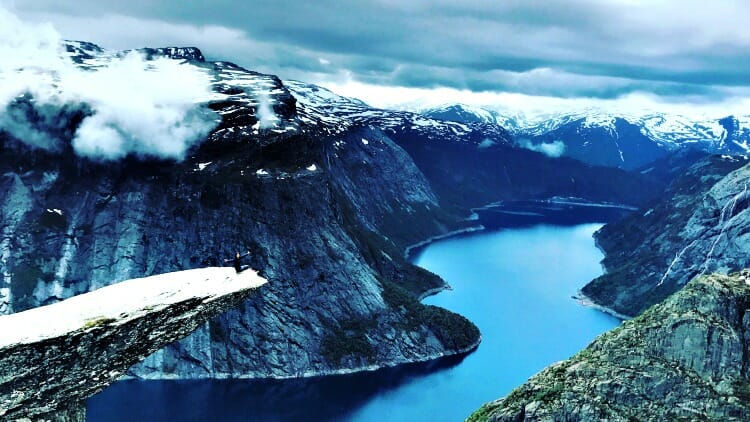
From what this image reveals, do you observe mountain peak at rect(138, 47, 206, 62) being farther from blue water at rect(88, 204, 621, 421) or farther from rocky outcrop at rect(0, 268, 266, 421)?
rocky outcrop at rect(0, 268, 266, 421)

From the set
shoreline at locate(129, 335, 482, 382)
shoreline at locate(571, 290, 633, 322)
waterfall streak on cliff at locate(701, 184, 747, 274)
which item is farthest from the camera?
shoreline at locate(571, 290, 633, 322)

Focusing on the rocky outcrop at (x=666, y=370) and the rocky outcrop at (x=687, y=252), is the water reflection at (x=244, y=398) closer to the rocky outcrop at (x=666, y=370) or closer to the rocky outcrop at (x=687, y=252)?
the rocky outcrop at (x=666, y=370)

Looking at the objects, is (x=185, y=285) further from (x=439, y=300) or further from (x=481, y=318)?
(x=439, y=300)

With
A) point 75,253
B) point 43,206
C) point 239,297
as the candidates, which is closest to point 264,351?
point 75,253

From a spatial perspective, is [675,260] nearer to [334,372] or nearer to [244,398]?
[334,372]

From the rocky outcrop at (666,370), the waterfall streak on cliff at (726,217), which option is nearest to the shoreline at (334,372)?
the waterfall streak on cliff at (726,217)

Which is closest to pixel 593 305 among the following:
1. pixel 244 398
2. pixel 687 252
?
pixel 687 252

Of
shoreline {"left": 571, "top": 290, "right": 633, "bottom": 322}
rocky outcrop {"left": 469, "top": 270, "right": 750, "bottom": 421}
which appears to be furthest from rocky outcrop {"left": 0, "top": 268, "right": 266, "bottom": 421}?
shoreline {"left": 571, "top": 290, "right": 633, "bottom": 322}
